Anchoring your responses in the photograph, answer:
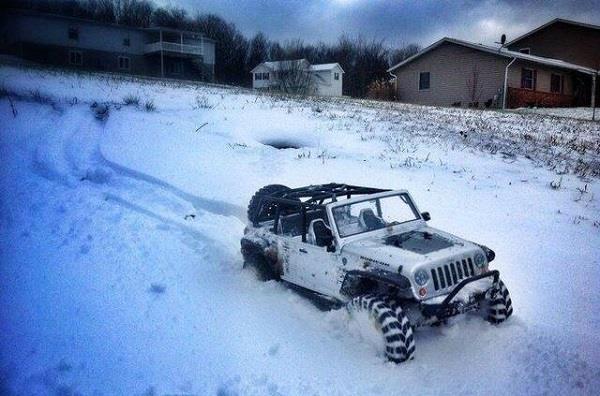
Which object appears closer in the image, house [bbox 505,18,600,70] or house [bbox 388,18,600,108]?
house [bbox 388,18,600,108]

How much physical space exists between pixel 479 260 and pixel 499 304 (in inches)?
22.4

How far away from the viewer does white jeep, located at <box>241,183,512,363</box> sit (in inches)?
170

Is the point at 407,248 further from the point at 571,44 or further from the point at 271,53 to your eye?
the point at 271,53

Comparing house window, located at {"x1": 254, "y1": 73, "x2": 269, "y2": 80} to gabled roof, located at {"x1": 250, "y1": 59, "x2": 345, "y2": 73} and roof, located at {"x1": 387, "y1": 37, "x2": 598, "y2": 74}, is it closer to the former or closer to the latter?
gabled roof, located at {"x1": 250, "y1": 59, "x2": 345, "y2": 73}

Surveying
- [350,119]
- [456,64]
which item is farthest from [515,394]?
[456,64]

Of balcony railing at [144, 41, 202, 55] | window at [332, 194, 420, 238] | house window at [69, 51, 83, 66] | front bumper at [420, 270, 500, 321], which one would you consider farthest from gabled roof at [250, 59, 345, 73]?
front bumper at [420, 270, 500, 321]

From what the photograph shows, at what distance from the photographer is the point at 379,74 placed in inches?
2153

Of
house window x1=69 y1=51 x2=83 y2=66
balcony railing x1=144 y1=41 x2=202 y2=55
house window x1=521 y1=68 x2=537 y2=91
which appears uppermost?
balcony railing x1=144 y1=41 x2=202 y2=55

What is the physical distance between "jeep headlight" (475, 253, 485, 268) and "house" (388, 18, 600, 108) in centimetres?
2697

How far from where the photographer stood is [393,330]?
13.8 ft

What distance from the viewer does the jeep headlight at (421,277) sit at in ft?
14.1

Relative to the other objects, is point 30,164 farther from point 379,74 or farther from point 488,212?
point 379,74

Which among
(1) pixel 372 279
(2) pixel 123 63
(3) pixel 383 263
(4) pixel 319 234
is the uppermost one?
(2) pixel 123 63

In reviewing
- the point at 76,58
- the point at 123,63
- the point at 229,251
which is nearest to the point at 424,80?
the point at 229,251
